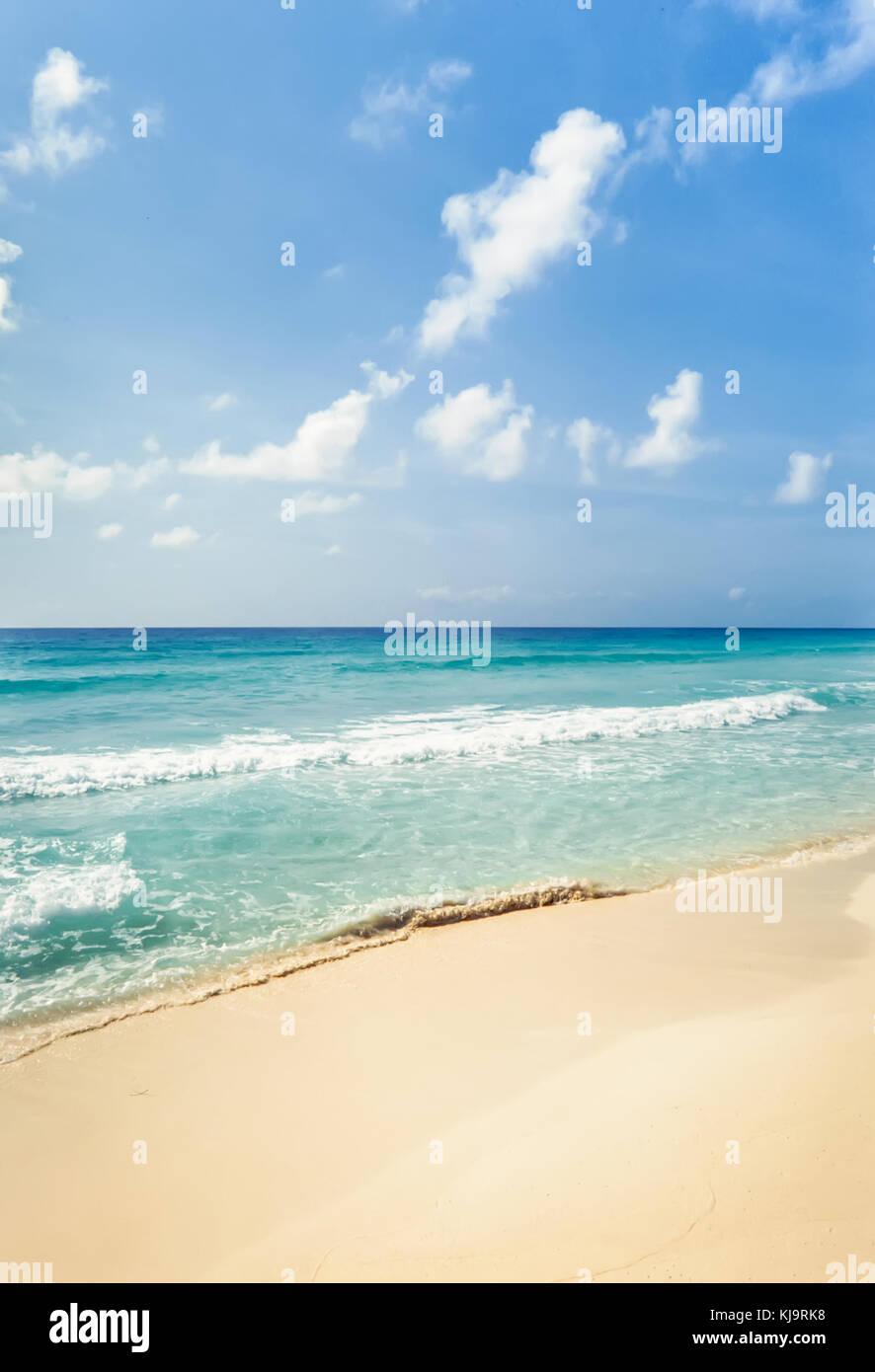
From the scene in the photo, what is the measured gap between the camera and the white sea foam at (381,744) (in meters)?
12.8

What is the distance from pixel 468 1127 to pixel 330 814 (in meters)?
6.89

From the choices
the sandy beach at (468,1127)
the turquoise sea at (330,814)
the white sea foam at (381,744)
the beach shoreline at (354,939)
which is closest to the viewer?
the sandy beach at (468,1127)

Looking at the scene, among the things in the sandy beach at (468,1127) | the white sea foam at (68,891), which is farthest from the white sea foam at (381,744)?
the sandy beach at (468,1127)

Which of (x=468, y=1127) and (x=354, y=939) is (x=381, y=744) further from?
(x=468, y=1127)

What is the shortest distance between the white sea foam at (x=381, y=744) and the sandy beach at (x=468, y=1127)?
8.43m

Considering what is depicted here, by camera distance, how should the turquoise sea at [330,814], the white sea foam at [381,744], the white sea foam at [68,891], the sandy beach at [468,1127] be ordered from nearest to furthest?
the sandy beach at [468,1127] → the turquoise sea at [330,814] → the white sea foam at [68,891] → the white sea foam at [381,744]

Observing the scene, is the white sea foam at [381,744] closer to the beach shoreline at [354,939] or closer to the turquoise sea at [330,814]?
the turquoise sea at [330,814]

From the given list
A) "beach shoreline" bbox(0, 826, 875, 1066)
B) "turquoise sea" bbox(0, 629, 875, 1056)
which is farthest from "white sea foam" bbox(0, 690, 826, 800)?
"beach shoreline" bbox(0, 826, 875, 1066)

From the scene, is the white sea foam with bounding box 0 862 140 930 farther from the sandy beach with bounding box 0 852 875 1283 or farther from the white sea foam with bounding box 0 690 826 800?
the white sea foam with bounding box 0 690 826 800

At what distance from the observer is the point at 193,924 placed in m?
6.77

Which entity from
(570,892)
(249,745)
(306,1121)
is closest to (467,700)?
(249,745)

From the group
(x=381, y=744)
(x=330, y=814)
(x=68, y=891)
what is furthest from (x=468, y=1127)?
(x=381, y=744)
